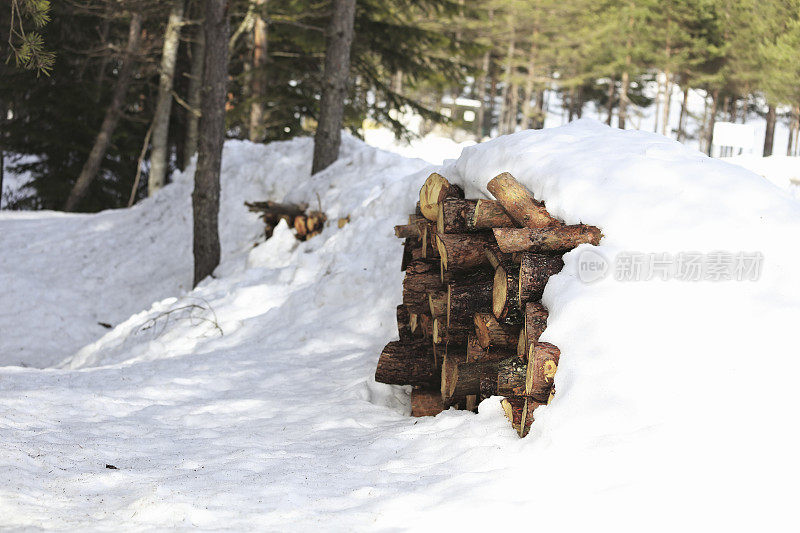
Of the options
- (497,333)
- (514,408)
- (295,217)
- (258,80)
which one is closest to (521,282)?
(497,333)

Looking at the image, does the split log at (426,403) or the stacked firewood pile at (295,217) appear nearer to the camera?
the split log at (426,403)

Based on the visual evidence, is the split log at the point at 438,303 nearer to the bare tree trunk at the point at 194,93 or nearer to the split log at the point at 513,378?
the split log at the point at 513,378

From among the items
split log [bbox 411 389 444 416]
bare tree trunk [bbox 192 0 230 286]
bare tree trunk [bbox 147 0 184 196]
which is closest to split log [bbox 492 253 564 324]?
split log [bbox 411 389 444 416]

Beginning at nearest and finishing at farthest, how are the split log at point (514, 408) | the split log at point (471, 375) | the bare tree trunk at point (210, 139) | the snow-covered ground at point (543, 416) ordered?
the snow-covered ground at point (543, 416), the split log at point (514, 408), the split log at point (471, 375), the bare tree trunk at point (210, 139)

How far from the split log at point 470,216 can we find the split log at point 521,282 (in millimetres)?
395

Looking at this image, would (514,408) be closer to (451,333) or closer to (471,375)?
(471,375)

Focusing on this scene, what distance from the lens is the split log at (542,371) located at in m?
3.75

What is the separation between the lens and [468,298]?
476cm

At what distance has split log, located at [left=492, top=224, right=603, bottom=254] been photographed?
13.6 feet

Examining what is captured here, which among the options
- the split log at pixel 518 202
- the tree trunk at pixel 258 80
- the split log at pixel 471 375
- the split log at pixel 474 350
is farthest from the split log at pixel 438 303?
the tree trunk at pixel 258 80

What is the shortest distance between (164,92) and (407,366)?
13505 mm

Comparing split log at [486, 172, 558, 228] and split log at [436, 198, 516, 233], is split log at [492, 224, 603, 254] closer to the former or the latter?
split log at [486, 172, 558, 228]

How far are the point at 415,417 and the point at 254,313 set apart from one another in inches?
138

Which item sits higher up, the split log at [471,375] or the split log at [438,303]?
the split log at [438,303]
